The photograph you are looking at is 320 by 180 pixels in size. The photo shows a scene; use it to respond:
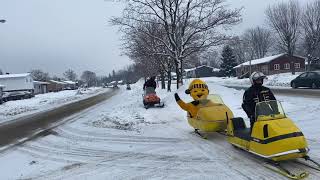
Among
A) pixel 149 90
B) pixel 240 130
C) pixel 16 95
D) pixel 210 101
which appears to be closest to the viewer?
pixel 240 130

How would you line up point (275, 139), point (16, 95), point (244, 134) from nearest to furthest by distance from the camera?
1. point (275, 139)
2. point (244, 134)
3. point (16, 95)

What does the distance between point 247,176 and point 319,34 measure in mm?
58734

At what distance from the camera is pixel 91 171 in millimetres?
7812

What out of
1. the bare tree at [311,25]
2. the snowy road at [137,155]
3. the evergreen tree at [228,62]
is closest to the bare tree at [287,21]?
the bare tree at [311,25]

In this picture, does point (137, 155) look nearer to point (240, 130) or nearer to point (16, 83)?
point (240, 130)

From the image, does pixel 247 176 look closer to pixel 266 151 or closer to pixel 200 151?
pixel 266 151

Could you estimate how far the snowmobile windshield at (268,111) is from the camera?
7.62 meters

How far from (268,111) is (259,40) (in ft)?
332

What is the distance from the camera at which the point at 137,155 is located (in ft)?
30.0

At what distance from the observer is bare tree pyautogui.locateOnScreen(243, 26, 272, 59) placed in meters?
104

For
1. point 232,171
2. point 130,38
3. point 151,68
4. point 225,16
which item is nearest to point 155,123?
point 232,171

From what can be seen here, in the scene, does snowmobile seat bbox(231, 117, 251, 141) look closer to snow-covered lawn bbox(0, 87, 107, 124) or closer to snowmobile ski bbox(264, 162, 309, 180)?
snowmobile ski bbox(264, 162, 309, 180)

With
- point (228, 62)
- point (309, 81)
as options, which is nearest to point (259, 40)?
point (228, 62)

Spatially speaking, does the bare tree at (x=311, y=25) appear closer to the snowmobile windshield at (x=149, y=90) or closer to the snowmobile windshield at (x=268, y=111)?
the snowmobile windshield at (x=149, y=90)
